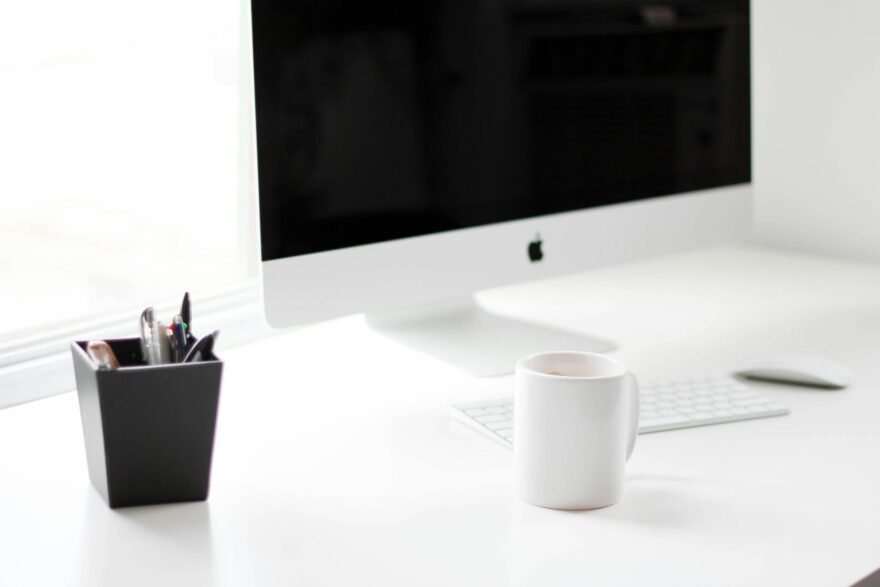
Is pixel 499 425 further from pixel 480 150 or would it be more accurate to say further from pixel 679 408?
pixel 480 150

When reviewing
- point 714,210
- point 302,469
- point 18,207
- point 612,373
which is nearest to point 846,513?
point 612,373

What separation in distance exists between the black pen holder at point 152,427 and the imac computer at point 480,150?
22cm

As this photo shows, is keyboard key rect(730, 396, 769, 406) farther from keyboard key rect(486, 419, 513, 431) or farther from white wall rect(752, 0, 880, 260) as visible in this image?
white wall rect(752, 0, 880, 260)

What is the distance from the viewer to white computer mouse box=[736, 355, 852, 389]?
1.05 metres

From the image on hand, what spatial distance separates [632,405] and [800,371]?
332 mm

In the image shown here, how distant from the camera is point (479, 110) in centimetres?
112

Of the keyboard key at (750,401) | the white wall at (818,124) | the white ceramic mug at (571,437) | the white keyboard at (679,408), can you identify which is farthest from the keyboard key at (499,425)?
the white wall at (818,124)


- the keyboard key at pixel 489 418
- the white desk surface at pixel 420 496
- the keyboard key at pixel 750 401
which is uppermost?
the keyboard key at pixel 489 418

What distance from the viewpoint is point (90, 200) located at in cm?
144

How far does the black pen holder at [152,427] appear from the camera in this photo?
29.6 inches

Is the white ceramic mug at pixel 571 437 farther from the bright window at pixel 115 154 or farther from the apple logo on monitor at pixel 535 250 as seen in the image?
the bright window at pixel 115 154

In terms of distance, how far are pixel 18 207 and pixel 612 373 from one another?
0.85 metres

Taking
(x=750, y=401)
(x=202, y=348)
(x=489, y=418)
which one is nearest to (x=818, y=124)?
(x=750, y=401)

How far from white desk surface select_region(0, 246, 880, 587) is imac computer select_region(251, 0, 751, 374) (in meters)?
0.10
